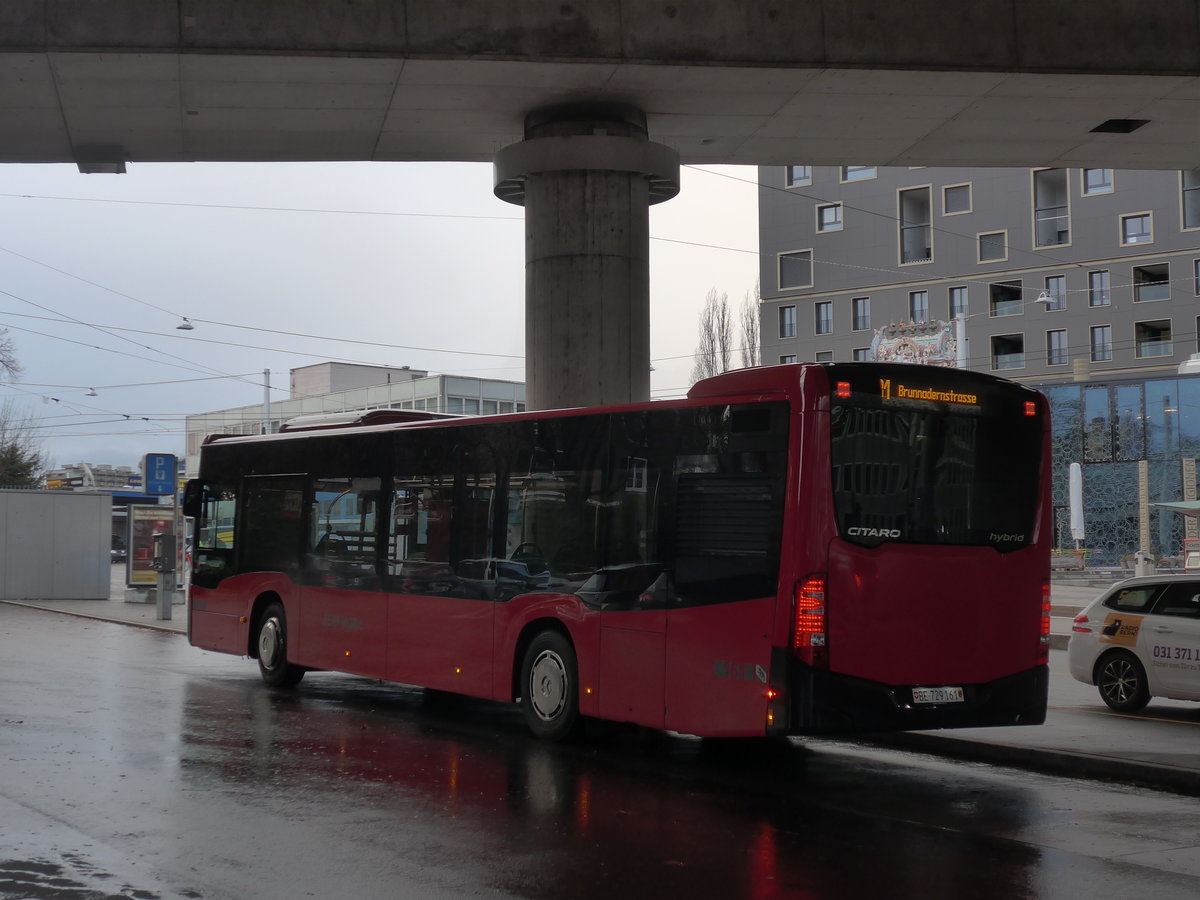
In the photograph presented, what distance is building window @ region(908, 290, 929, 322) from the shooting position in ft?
238

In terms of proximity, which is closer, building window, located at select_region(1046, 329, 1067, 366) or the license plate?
the license plate

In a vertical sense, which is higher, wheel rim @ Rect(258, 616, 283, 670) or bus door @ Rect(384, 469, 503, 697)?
bus door @ Rect(384, 469, 503, 697)

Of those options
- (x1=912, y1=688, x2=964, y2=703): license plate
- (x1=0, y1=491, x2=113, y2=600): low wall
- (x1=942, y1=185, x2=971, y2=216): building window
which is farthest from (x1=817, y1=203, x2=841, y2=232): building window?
(x1=912, y1=688, x2=964, y2=703): license plate

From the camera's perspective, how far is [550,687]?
11680 mm

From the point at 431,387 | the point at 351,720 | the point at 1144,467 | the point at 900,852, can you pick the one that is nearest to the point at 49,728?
the point at 351,720

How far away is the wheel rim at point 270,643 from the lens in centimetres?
1584

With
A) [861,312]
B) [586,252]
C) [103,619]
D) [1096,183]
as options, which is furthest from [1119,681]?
[861,312]

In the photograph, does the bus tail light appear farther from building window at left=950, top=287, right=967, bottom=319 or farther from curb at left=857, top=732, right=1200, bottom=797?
building window at left=950, top=287, right=967, bottom=319

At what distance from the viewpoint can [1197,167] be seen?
1786cm

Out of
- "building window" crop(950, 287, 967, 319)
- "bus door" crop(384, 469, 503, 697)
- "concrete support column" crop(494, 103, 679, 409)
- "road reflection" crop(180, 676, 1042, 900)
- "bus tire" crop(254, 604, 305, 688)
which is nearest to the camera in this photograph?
"road reflection" crop(180, 676, 1042, 900)

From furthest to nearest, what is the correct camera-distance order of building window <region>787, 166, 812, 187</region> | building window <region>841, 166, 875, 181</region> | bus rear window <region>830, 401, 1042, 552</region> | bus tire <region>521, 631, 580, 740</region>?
building window <region>787, 166, 812, 187</region> < building window <region>841, 166, 875, 181</region> < bus tire <region>521, 631, 580, 740</region> < bus rear window <region>830, 401, 1042, 552</region>

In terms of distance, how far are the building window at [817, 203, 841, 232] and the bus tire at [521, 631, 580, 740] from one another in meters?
64.9

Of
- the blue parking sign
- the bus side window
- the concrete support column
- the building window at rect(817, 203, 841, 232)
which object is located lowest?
the bus side window

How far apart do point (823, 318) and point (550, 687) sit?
218 ft
